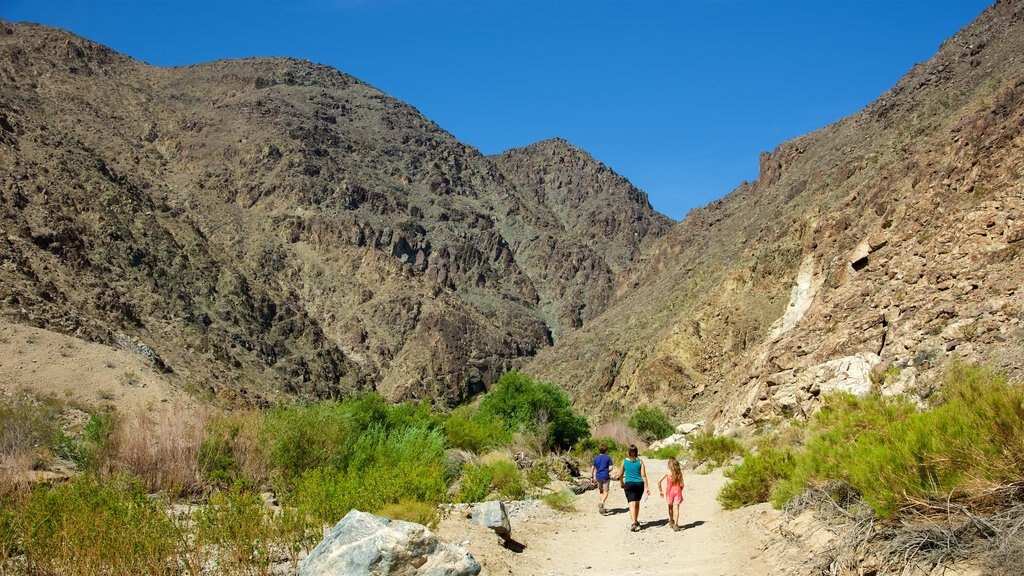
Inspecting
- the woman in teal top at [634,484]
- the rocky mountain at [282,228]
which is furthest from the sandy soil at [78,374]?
the woman in teal top at [634,484]

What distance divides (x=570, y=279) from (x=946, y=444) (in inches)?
4498

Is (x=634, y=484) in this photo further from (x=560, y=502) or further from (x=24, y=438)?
(x=24, y=438)

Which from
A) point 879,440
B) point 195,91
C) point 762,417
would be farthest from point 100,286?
point 195,91

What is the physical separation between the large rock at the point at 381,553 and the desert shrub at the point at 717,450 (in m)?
19.6

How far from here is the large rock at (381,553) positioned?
24.0ft

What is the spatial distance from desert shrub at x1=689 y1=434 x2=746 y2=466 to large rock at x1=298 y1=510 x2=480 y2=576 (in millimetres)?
19556

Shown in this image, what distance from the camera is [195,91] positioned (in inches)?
5153

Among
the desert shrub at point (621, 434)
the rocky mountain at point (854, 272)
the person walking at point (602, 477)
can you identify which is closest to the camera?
the person walking at point (602, 477)

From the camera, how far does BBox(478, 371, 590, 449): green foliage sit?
117ft

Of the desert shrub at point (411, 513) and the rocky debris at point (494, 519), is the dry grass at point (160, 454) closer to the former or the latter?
the desert shrub at point (411, 513)

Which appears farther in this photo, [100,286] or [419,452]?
[100,286]

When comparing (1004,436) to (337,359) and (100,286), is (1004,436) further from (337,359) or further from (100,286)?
(337,359)

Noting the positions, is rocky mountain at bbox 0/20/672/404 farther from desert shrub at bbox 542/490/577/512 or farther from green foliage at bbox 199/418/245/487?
desert shrub at bbox 542/490/577/512

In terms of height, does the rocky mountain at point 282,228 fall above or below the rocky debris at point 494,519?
above
